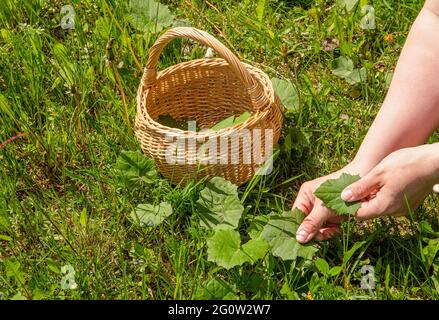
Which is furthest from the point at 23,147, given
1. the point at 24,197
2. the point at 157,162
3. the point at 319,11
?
the point at 319,11

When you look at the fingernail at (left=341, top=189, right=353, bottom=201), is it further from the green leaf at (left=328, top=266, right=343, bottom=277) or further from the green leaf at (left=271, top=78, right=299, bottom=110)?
the green leaf at (left=271, top=78, right=299, bottom=110)

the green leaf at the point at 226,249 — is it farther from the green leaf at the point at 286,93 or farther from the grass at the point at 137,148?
the green leaf at the point at 286,93

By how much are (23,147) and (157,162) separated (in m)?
0.40

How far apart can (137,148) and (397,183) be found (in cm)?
71

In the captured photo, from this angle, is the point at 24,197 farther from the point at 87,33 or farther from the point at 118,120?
the point at 87,33

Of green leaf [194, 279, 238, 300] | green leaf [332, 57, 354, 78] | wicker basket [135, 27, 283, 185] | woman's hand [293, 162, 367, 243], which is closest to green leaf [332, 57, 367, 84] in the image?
green leaf [332, 57, 354, 78]

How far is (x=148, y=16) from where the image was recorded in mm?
2189

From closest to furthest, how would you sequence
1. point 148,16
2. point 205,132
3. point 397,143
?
1. point 397,143
2. point 205,132
3. point 148,16

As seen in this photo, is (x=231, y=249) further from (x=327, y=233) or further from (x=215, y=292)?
(x=327, y=233)

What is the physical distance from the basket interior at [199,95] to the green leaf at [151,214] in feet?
1.13

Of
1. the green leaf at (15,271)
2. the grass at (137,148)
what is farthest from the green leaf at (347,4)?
the green leaf at (15,271)

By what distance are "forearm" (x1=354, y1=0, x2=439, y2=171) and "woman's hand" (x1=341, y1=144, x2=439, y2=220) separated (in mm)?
88

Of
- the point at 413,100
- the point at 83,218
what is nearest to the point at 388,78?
the point at 413,100

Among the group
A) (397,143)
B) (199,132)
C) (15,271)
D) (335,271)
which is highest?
(397,143)
